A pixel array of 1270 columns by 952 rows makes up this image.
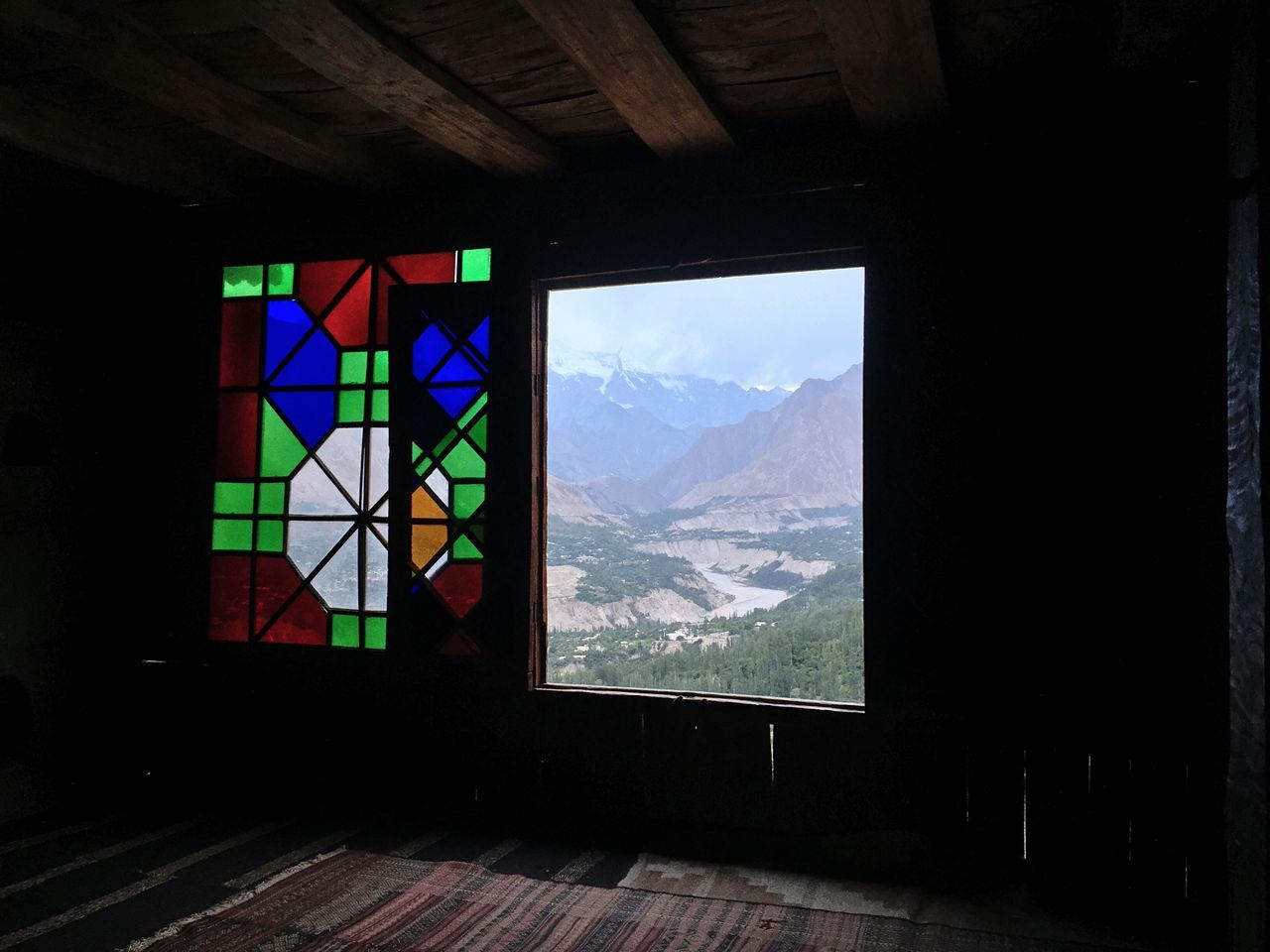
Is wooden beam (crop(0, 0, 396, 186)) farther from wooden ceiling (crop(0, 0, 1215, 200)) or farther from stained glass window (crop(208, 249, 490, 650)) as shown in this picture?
stained glass window (crop(208, 249, 490, 650))

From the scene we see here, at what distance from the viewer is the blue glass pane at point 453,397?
3615mm

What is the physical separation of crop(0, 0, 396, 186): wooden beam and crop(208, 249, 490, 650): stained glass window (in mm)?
537

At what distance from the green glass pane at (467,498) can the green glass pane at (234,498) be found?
0.94 m

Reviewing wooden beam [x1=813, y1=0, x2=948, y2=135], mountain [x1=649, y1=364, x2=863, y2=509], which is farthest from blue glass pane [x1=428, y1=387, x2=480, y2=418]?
wooden beam [x1=813, y1=0, x2=948, y2=135]

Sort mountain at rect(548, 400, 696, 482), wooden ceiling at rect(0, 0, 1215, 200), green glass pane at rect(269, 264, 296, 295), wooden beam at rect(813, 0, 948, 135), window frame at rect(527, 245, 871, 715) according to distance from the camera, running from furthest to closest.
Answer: mountain at rect(548, 400, 696, 482)
green glass pane at rect(269, 264, 296, 295)
window frame at rect(527, 245, 871, 715)
wooden ceiling at rect(0, 0, 1215, 200)
wooden beam at rect(813, 0, 948, 135)

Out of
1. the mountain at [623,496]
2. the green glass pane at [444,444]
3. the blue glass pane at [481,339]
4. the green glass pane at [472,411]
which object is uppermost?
the blue glass pane at [481,339]

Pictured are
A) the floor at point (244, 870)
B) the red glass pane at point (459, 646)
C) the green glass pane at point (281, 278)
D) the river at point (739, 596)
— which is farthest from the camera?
the river at point (739, 596)

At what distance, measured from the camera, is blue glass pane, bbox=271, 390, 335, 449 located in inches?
148

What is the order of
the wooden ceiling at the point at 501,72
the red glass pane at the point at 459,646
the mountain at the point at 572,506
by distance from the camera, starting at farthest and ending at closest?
the mountain at the point at 572,506 < the red glass pane at the point at 459,646 < the wooden ceiling at the point at 501,72

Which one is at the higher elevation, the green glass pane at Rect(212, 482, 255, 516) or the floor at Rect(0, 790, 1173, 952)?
the green glass pane at Rect(212, 482, 255, 516)

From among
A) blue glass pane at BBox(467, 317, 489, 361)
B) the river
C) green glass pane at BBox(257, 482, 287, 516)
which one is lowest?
the river

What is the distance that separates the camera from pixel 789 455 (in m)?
4.75

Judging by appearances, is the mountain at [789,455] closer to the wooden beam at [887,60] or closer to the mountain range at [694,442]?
the mountain range at [694,442]

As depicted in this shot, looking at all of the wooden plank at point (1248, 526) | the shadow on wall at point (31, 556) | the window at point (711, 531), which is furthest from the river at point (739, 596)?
the wooden plank at point (1248, 526)
